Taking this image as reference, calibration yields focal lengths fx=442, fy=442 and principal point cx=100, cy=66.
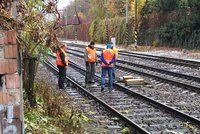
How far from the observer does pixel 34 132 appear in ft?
24.2

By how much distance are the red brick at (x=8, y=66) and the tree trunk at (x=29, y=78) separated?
4.57 metres

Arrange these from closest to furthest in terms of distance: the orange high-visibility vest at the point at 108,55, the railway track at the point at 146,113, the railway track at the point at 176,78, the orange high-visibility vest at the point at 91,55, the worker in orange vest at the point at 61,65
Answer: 1. the railway track at the point at 146,113
2. the orange high-visibility vest at the point at 108,55
3. the railway track at the point at 176,78
4. the worker in orange vest at the point at 61,65
5. the orange high-visibility vest at the point at 91,55

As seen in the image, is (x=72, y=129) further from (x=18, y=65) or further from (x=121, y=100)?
(x=121, y=100)

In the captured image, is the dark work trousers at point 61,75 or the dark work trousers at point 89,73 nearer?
the dark work trousers at point 61,75

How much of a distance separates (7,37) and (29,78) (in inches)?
184

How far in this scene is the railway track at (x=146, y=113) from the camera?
9.75 metres

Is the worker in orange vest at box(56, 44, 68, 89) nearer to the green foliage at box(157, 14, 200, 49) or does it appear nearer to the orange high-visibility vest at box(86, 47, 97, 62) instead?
the orange high-visibility vest at box(86, 47, 97, 62)

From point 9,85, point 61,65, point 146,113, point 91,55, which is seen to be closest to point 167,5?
point 91,55

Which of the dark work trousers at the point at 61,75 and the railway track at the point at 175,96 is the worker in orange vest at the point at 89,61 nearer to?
the dark work trousers at the point at 61,75

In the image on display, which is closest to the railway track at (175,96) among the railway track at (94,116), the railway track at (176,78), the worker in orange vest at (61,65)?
the railway track at (176,78)

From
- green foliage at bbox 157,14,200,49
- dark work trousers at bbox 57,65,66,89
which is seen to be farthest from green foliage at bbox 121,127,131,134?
green foliage at bbox 157,14,200,49

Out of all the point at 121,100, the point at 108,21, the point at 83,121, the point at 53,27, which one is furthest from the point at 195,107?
the point at 108,21

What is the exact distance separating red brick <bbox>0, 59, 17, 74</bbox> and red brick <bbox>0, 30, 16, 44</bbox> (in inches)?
9.2

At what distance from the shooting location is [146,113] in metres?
11.4
